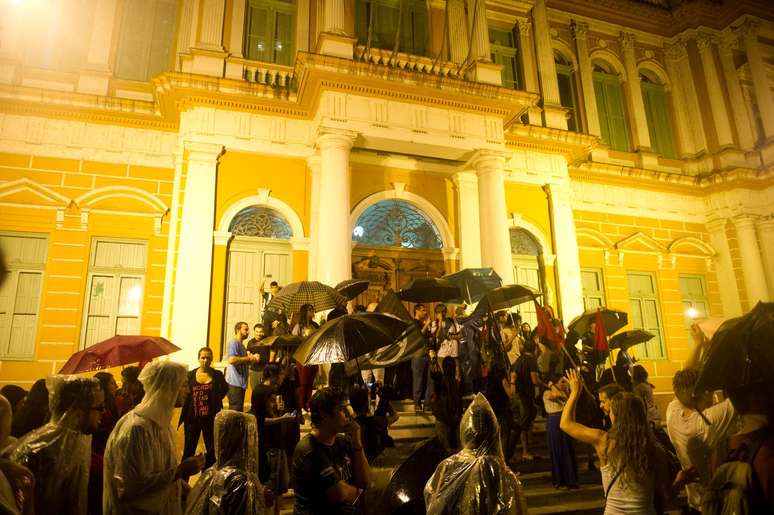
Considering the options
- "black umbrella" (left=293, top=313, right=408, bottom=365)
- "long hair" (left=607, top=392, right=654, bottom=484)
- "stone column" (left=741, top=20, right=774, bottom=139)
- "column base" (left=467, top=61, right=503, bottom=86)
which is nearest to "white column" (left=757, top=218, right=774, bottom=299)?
"stone column" (left=741, top=20, right=774, bottom=139)

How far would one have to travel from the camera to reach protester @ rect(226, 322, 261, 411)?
6.83 metres

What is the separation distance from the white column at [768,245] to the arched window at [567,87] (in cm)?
620

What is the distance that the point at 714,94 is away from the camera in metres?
15.9

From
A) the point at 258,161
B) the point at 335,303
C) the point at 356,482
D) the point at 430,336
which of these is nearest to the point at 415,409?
the point at 430,336

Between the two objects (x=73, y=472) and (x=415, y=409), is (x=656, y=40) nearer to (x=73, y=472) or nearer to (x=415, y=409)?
(x=415, y=409)

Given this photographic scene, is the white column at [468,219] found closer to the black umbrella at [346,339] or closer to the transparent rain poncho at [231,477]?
the black umbrella at [346,339]

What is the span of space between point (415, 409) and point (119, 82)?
9.67 metres

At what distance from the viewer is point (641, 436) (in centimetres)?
293

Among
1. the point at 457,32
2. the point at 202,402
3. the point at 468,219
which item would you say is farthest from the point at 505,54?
the point at 202,402

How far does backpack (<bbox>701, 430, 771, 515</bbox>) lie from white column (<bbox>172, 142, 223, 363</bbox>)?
29.0 feet

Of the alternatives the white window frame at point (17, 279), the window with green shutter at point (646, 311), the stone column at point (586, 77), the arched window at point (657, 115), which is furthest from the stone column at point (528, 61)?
the white window frame at point (17, 279)

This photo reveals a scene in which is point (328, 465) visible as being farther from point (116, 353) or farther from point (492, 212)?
point (492, 212)

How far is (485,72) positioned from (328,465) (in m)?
10.9

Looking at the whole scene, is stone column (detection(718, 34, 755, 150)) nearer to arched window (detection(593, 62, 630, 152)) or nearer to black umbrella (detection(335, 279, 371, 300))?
arched window (detection(593, 62, 630, 152))
